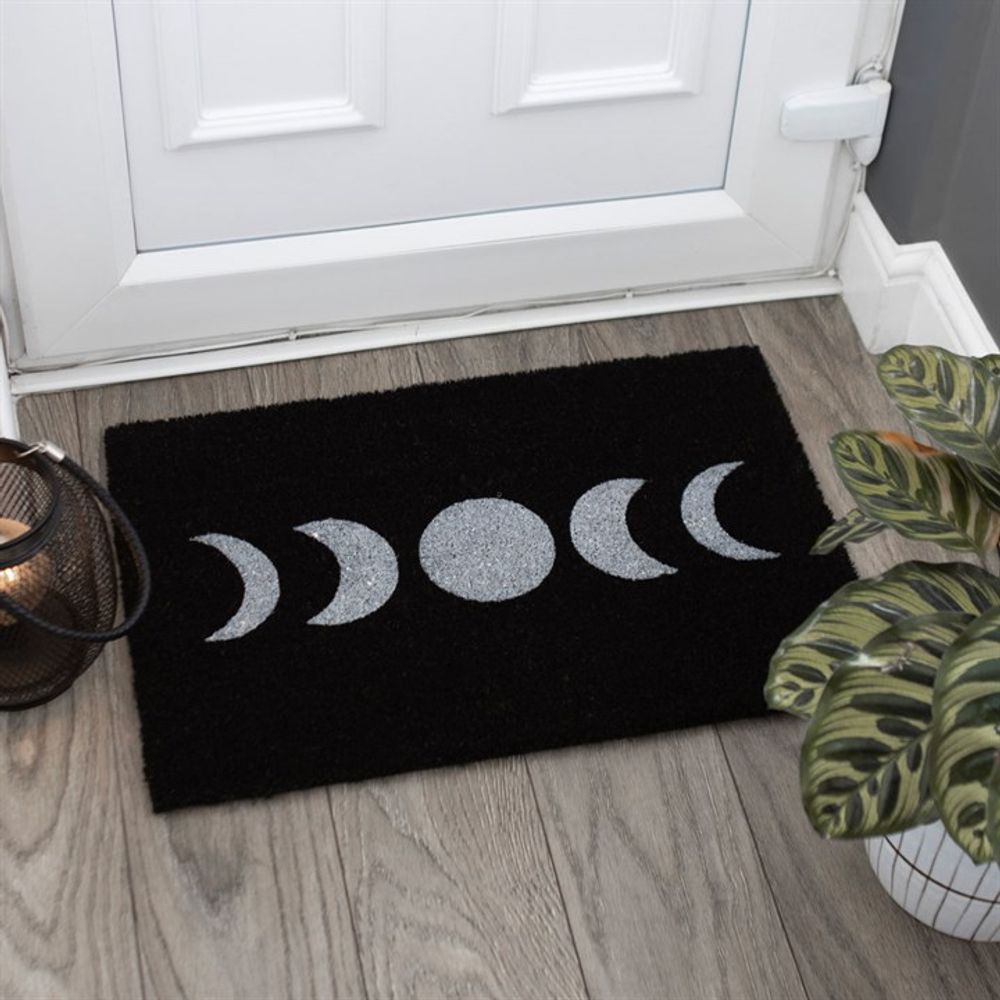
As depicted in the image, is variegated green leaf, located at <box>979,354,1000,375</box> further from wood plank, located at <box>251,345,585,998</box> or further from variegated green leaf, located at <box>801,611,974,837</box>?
wood plank, located at <box>251,345,585,998</box>

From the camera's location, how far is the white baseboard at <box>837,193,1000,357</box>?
1.99 metres

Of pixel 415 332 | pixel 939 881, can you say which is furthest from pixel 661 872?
pixel 415 332

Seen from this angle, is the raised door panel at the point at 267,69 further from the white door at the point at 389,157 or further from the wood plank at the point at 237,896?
the wood plank at the point at 237,896

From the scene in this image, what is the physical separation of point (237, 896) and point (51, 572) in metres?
0.38

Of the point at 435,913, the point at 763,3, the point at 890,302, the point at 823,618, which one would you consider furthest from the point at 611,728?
the point at 763,3

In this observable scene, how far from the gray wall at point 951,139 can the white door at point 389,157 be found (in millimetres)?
75

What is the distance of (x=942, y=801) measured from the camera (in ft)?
3.88

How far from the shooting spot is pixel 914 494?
142cm

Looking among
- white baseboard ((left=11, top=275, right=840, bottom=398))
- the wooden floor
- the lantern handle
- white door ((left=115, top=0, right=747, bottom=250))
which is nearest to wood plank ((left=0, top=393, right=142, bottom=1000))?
the wooden floor

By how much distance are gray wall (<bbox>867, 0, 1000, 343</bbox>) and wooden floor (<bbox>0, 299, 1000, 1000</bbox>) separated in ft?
2.15

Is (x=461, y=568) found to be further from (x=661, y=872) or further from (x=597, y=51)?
(x=597, y=51)

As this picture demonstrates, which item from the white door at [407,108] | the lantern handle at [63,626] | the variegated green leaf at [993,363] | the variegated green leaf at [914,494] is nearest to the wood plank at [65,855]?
the lantern handle at [63,626]

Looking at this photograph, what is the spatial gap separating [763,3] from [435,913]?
1135 mm

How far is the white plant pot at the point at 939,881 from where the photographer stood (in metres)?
1.47
